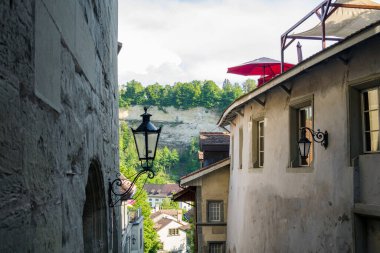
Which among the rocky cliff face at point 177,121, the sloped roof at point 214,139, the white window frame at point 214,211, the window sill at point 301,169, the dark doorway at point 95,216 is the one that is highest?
the rocky cliff face at point 177,121

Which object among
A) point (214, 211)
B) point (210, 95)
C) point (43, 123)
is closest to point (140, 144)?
point (43, 123)

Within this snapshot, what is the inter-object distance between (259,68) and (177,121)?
3996 inches

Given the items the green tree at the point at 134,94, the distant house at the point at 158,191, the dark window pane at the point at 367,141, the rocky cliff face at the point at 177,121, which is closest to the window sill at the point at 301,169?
the dark window pane at the point at 367,141

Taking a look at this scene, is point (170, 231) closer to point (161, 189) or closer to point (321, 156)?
point (161, 189)

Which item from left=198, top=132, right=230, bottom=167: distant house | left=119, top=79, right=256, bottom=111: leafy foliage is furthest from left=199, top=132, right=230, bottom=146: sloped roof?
left=119, top=79, right=256, bottom=111: leafy foliage

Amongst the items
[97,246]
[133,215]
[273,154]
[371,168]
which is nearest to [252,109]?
[273,154]

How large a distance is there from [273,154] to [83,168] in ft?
21.9

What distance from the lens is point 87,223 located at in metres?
4.08

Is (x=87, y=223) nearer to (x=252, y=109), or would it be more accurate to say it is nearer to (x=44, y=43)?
(x=44, y=43)

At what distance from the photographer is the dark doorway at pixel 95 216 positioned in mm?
3967

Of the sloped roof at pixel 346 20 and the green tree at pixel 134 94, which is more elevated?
the green tree at pixel 134 94

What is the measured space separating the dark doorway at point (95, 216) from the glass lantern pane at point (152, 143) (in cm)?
156

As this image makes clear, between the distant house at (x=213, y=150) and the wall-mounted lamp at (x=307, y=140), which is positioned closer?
the wall-mounted lamp at (x=307, y=140)

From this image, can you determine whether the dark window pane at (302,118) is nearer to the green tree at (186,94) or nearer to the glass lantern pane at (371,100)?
the glass lantern pane at (371,100)
